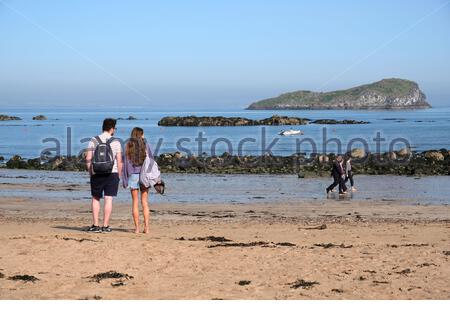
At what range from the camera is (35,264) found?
9.23m

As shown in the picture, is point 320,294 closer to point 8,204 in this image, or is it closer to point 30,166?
point 8,204

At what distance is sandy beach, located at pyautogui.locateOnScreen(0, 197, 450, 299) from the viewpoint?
25.8ft

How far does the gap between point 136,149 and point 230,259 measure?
2.66m

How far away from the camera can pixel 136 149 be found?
1130cm

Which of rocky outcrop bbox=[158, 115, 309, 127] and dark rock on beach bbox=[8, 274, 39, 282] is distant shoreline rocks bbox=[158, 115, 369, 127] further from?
dark rock on beach bbox=[8, 274, 39, 282]

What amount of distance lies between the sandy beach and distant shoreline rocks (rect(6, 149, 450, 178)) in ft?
50.1

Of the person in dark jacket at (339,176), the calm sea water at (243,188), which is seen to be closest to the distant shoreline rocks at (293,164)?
the calm sea water at (243,188)

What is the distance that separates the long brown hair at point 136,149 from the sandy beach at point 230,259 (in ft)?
3.99

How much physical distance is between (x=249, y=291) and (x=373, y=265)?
7.08 feet

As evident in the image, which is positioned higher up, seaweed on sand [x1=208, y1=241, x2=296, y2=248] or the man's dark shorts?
the man's dark shorts

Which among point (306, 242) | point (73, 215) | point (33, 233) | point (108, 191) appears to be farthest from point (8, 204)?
point (306, 242)

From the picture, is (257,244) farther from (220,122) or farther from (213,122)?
(220,122)

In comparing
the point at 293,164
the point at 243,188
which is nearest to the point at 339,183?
the point at 243,188

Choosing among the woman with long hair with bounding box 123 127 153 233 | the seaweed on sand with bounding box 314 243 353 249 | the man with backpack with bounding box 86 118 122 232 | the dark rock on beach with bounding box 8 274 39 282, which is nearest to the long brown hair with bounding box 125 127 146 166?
the woman with long hair with bounding box 123 127 153 233
